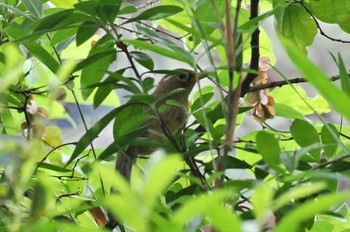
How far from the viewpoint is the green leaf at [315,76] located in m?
0.23

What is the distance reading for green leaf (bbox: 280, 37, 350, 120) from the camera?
23cm

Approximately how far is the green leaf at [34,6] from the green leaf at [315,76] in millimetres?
486

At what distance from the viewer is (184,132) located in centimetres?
61

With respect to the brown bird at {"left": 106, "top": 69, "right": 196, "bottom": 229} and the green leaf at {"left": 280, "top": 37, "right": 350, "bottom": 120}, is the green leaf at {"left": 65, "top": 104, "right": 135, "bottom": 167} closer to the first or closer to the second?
the brown bird at {"left": 106, "top": 69, "right": 196, "bottom": 229}

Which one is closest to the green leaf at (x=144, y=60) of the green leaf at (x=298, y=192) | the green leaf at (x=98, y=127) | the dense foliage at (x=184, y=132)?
the dense foliage at (x=184, y=132)

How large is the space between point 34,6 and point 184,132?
0.22 m

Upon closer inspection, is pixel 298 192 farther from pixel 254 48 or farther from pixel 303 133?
pixel 254 48

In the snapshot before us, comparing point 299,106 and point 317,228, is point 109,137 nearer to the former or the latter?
point 299,106

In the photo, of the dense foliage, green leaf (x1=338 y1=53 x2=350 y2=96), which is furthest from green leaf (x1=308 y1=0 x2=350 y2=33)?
green leaf (x1=338 y1=53 x2=350 y2=96)

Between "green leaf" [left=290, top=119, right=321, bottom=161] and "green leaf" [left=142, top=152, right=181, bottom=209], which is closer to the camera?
"green leaf" [left=142, top=152, right=181, bottom=209]

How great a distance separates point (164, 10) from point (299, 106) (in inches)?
16.6

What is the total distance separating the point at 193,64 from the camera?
43 centimetres

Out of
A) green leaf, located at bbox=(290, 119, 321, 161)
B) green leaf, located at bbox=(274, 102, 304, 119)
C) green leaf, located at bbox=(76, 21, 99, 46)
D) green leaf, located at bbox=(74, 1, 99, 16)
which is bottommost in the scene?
green leaf, located at bbox=(274, 102, 304, 119)

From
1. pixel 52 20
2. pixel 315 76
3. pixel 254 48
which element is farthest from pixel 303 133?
pixel 315 76
